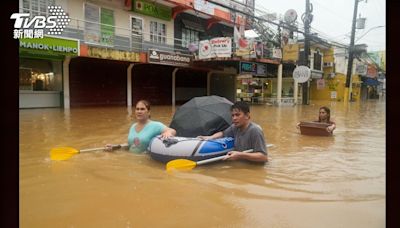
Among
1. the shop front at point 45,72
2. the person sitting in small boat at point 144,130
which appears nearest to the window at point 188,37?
the shop front at point 45,72

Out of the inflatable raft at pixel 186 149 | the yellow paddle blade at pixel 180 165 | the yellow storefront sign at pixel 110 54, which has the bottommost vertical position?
the yellow paddle blade at pixel 180 165

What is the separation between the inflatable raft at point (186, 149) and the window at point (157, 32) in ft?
49.2

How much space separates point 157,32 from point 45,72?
21.7 ft

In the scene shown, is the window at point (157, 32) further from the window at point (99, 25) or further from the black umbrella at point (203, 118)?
the black umbrella at point (203, 118)

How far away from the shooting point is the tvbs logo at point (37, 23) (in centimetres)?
126

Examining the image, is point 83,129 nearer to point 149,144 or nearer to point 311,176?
point 149,144

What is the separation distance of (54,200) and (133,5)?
52.2ft

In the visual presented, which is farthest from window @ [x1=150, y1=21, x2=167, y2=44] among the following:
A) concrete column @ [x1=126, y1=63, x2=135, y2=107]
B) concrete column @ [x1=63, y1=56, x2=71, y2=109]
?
concrete column @ [x1=63, y1=56, x2=71, y2=109]

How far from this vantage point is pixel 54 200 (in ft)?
11.3

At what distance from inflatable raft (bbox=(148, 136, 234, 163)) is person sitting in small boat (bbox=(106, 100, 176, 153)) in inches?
7.9

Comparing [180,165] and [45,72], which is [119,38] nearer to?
[45,72]
